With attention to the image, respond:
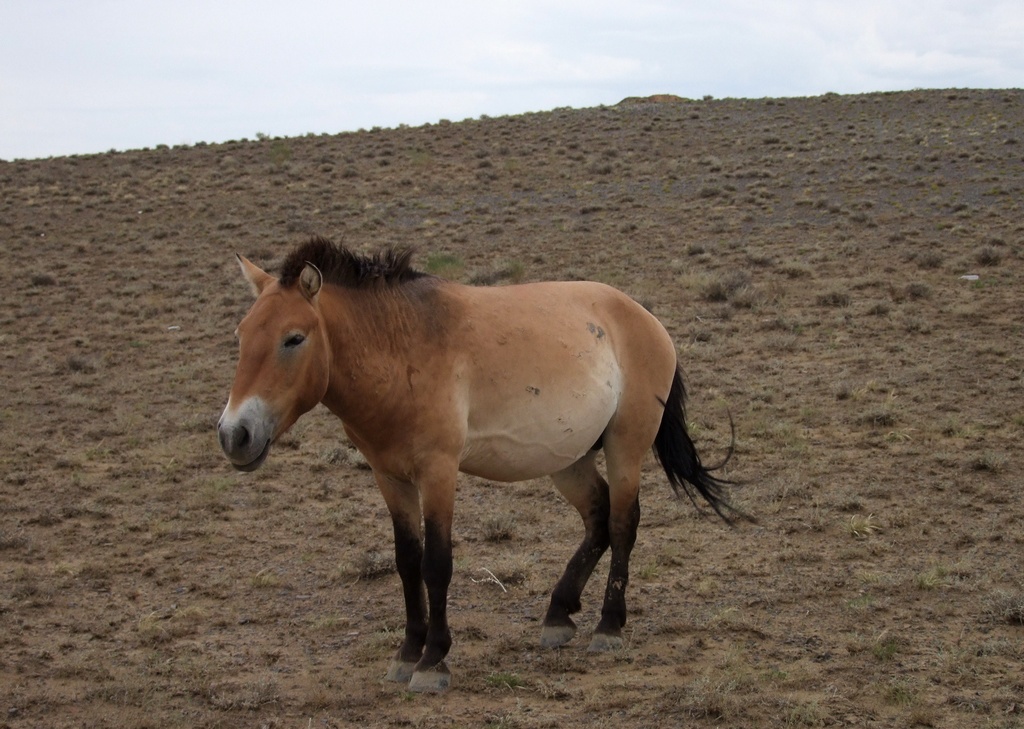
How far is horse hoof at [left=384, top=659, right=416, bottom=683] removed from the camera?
499 cm

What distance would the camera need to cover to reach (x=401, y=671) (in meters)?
5.00

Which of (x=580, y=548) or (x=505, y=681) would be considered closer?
(x=505, y=681)

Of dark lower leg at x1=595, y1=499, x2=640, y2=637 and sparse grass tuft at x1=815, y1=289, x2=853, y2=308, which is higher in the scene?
sparse grass tuft at x1=815, y1=289, x2=853, y2=308

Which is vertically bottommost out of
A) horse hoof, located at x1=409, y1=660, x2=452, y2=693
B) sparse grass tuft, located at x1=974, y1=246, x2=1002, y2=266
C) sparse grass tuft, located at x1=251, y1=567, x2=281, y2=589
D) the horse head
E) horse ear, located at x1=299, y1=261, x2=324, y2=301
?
sparse grass tuft, located at x1=251, y1=567, x2=281, y2=589

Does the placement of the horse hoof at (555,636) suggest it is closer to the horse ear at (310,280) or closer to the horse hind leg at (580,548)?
the horse hind leg at (580,548)

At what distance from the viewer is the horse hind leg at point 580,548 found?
5516 millimetres

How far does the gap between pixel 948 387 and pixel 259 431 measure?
8.76m

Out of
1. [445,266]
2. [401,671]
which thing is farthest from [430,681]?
[445,266]

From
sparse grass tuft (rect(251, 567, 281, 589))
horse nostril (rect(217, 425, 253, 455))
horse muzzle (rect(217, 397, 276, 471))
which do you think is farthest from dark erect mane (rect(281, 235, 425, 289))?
sparse grass tuft (rect(251, 567, 281, 589))

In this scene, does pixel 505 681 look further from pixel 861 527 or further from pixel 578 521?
pixel 861 527

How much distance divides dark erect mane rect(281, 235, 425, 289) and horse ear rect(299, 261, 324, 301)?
11 cm

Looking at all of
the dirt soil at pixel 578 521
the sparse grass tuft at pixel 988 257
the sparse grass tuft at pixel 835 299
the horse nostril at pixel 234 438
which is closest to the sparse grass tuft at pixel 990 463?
the dirt soil at pixel 578 521

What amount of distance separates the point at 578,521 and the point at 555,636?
2.32 meters

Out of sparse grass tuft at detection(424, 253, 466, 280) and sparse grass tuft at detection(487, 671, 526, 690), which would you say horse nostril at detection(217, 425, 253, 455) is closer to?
sparse grass tuft at detection(487, 671, 526, 690)
